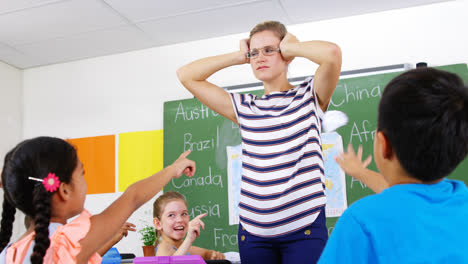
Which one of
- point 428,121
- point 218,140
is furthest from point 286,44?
point 218,140

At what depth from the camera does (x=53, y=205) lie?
1278 mm

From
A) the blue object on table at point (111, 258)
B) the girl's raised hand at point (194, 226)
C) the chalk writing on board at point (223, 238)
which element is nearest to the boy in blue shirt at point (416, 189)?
the girl's raised hand at point (194, 226)

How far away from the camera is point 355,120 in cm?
359

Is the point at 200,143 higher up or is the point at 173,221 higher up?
the point at 200,143

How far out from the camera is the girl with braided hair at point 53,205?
1.21 m

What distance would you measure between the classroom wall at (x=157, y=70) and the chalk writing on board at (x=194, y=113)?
0.22 m

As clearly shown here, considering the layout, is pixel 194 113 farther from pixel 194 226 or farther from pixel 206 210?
pixel 194 226

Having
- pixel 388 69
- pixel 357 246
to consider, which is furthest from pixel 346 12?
pixel 357 246

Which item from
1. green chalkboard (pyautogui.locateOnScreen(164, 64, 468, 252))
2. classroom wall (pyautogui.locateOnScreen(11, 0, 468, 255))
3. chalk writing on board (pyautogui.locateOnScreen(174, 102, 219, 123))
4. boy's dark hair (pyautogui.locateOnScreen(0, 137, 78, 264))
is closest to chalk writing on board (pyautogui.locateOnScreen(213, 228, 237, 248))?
green chalkboard (pyautogui.locateOnScreen(164, 64, 468, 252))

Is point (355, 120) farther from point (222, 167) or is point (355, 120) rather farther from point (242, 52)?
point (242, 52)

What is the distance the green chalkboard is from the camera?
11.6 feet

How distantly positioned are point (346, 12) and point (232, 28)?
0.98m

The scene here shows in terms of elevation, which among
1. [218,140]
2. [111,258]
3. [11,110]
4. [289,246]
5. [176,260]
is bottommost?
[111,258]

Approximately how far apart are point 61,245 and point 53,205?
4.8 inches
